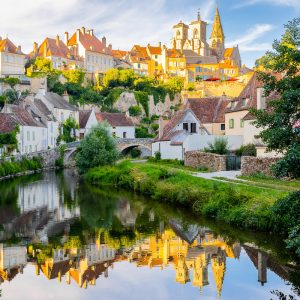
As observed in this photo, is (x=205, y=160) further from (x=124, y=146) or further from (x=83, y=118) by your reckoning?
(x=83, y=118)

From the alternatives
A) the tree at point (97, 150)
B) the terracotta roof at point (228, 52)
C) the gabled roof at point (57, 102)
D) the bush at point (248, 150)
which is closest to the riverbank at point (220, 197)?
the tree at point (97, 150)

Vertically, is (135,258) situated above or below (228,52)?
below

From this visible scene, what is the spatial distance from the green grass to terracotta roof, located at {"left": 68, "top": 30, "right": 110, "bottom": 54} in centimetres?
5296

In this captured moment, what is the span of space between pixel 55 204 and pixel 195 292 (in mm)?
15089

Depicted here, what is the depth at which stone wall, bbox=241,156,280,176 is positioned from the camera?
26236 millimetres

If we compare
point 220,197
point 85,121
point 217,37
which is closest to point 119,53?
point 217,37

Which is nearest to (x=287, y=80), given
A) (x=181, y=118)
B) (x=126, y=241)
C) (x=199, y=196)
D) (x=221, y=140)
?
(x=126, y=241)

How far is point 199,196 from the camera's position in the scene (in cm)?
2281

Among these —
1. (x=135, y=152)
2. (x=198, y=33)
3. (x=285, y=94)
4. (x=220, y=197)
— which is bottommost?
(x=220, y=197)

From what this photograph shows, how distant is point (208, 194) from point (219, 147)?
43.9 ft

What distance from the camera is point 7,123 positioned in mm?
43688

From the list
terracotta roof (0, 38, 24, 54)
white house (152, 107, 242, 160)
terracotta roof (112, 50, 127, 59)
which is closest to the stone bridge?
white house (152, 107, 242, 160)

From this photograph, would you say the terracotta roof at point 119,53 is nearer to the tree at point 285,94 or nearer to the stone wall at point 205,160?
the stone wall at point 205,160

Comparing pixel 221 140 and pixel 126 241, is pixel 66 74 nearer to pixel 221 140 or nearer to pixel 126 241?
pixel 221 140
